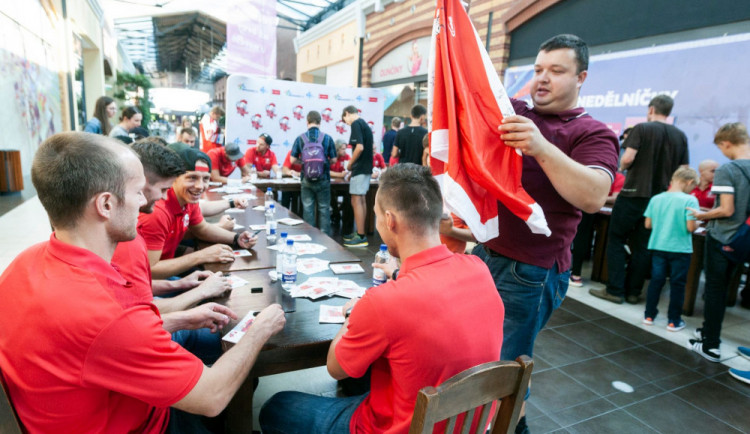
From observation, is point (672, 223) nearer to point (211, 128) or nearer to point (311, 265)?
point (311, 265)

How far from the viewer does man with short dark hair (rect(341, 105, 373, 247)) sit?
5395 mm

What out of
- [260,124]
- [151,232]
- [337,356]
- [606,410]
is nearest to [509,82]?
[260,124]

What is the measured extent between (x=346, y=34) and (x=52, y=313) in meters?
13.3

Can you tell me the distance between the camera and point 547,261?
5.25 ft

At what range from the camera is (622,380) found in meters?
2.75

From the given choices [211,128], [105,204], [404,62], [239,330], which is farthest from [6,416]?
[404,62]

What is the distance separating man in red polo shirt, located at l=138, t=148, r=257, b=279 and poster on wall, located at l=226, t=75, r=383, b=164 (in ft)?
18.2

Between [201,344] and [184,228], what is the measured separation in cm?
96

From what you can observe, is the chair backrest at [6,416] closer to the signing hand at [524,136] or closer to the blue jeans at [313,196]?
the signing hand at [524,136]

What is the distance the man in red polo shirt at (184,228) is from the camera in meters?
2.25

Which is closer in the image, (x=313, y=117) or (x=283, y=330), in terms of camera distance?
(x=283, y=330)

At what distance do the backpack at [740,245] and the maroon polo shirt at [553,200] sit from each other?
1924 millimetres

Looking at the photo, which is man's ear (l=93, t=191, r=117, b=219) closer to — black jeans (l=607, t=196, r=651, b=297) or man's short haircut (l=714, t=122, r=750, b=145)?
man's short haircut (l=714, t=122, r=750, b=145)

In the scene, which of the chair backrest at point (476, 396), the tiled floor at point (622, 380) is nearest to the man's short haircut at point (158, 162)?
the tiled floor at point (622, 380)
